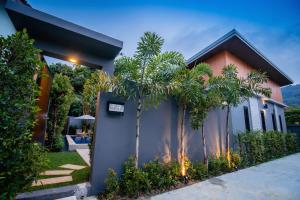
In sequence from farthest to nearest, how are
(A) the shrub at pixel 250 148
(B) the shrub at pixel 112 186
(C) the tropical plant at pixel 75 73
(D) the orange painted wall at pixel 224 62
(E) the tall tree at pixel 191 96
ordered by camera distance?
(C) the tropical plant at pixel 75 73
(D) the orange painted wall at pixel 224 62
(A) the shrub at pixel 250 148
(E) the tall tree at pixel 191 96
(B) the shrub at pixel 112 186

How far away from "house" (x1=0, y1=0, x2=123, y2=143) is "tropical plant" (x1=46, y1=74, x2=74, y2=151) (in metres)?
2.08

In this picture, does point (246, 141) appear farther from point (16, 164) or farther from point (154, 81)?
point (16, 164)

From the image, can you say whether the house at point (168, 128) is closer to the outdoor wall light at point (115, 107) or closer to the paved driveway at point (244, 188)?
the outdoor wall light at point (115, 107)

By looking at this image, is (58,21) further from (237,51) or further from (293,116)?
(293,116)

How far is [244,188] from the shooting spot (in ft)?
13.1

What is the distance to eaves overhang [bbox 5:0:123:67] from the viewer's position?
11.9 ft

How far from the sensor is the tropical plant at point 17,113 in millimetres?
2049

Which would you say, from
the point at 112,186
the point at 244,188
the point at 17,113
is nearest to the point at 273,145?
the point at 244,188

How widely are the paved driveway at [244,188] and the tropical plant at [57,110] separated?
641 centimetres

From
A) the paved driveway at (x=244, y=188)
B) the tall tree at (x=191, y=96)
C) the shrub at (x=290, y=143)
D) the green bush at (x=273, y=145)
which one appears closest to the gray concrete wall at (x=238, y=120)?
the green bush at (x=273, y=145)

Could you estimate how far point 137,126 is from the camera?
3.96 metres

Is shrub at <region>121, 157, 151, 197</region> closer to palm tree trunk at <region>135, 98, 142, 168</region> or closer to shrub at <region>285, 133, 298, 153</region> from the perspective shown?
palm tree trunk at <region>135, 98, 142, 168</region>

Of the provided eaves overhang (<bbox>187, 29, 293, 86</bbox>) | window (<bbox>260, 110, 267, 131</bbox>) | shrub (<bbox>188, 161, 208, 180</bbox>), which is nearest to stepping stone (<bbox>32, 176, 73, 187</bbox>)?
shrub (<bbox>188, 161, 208, 180</bbox>)

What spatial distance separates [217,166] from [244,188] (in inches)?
52.1
